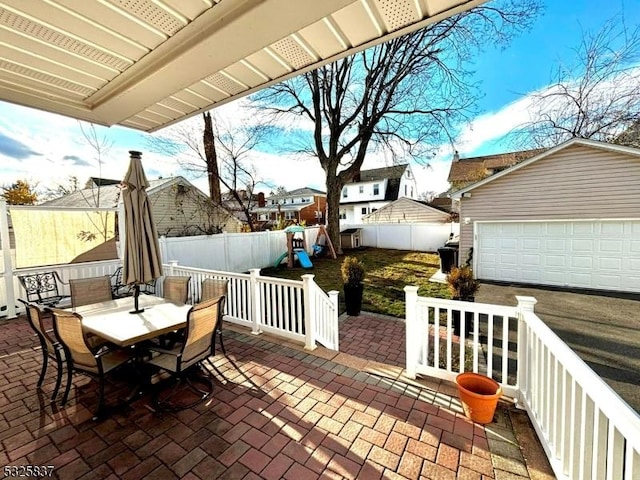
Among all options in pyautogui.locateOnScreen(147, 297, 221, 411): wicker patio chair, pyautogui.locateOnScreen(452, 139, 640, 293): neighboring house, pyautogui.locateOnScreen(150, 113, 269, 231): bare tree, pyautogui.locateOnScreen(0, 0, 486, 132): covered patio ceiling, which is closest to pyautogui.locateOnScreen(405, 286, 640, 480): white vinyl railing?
pyautogui.locateOnScreen(147, 297, 221, 411): wicker patio chair

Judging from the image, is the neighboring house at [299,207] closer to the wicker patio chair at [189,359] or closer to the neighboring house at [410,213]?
the neighboring house at [410,213]

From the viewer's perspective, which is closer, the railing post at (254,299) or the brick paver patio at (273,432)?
the brick paver patio at (273,432)

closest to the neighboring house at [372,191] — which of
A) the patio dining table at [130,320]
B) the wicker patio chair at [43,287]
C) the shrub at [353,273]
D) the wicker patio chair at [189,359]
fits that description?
the shrub at [353,273]

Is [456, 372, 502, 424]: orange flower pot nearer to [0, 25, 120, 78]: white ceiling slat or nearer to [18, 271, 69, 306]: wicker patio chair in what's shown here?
[0, 25, 120, 78]: white ceiling slat

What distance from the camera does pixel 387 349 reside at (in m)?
4.53

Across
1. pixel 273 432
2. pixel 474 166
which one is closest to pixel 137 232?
pixel 273 432

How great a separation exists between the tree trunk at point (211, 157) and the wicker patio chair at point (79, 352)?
11.5 metres

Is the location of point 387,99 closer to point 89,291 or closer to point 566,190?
point 566,190

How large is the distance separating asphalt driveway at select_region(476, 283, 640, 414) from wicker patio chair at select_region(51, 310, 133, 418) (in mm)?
5668

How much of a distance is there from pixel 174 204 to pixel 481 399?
1380 centimetres

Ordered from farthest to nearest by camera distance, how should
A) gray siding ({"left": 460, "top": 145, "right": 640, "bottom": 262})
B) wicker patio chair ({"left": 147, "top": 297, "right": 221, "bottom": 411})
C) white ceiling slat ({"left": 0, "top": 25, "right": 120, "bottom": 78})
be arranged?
gray siding ({"left": 460, "top": 145, "right": 640, "bottom": 262}) < wicker patio chair ({"left": 147, "top": 297, "right": 221, "bottom": 411}) < white ceiling slat ({"left": 0, "top": 25, "right": 120, "bottom": 78})

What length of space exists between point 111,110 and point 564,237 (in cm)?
1136

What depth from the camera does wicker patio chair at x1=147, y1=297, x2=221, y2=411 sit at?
2.66 metres

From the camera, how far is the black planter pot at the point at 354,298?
614 cm
